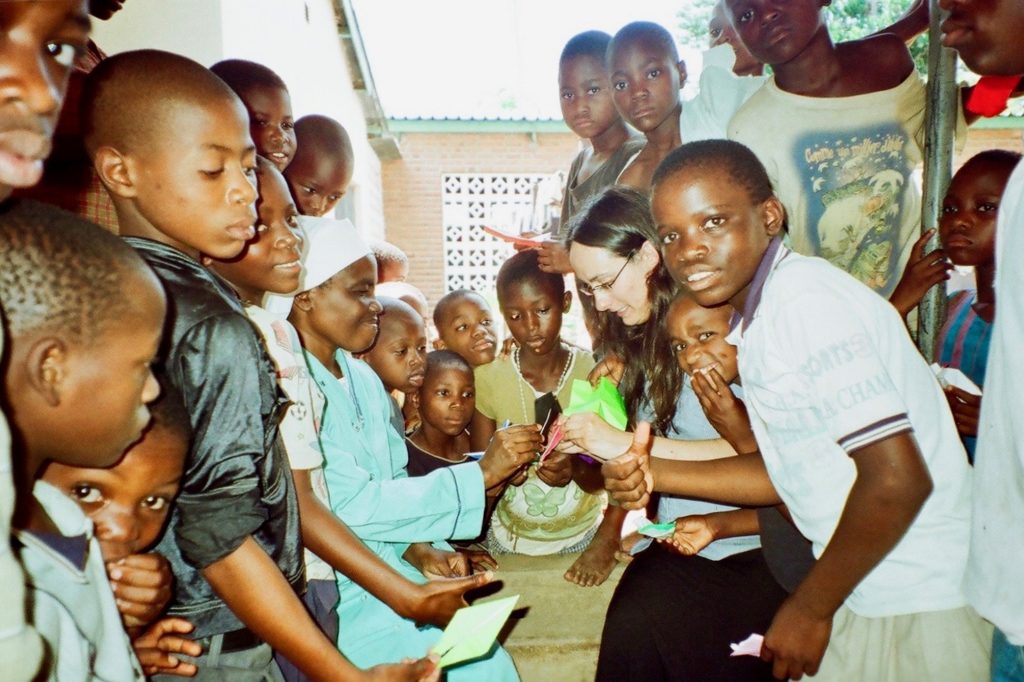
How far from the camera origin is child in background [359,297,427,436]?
3113 mm

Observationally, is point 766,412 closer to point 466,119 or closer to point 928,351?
point 928,351

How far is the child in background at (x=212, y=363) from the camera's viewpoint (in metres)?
1.17

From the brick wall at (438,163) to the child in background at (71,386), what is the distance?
1144 centimetres

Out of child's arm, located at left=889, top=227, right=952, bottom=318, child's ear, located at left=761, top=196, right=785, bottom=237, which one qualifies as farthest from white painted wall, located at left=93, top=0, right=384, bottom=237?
child's arm, located at left=889, top=227, right=952, bottom=318

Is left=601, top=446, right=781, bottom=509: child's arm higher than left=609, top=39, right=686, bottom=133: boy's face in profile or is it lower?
lower

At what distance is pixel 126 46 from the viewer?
389cm

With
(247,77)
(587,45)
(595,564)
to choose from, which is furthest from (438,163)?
(595,564)

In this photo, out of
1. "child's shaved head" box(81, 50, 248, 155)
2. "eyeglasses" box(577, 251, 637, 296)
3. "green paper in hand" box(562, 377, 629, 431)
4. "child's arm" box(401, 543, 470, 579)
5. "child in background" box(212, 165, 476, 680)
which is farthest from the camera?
"eyeglasses" box(577, 251, 637, 296)

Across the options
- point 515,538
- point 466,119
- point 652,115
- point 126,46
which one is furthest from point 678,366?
point 466,119

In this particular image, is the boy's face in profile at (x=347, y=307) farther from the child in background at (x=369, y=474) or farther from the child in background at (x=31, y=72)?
the child in background at (x=31, y=72)

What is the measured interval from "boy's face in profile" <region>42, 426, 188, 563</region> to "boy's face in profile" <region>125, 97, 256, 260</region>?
43 centimetres

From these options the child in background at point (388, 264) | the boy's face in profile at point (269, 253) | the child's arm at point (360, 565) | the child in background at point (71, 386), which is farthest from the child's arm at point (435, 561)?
the child in background at point (388, 264)

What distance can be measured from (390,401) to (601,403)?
861 millimetres

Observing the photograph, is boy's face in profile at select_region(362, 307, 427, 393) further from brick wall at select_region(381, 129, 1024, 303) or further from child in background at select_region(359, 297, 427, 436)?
brick wall at select_region(381, 129, 1024, 303)
